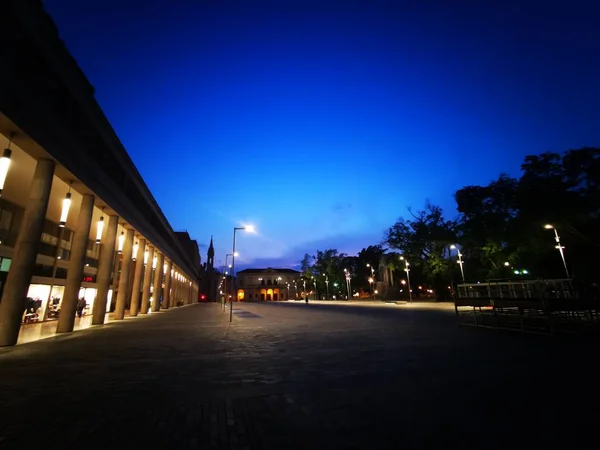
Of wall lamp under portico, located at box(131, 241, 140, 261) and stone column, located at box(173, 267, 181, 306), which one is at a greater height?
wall lamp under portico, located at box(131, 241, 140, 261)

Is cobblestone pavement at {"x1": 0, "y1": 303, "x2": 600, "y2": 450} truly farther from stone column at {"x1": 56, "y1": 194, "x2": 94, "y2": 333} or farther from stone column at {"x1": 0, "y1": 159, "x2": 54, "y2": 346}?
stone column at {"x1": 56, "y1": 194, "x2": 94, "y2": 333}

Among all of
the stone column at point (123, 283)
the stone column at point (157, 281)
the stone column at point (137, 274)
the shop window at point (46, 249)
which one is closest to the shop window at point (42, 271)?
the shop window at point (46, 249)

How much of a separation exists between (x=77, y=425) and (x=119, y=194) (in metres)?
20.4

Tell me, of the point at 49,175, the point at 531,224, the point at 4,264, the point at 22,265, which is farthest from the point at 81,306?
the point at 531,224

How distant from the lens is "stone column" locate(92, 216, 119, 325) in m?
19.6

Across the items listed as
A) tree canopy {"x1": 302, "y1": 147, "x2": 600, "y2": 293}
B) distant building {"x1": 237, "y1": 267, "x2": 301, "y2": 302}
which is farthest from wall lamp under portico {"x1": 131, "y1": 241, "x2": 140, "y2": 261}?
distant building {"x1": 237, "y1": 267, "x2": 301, "y2": 302}

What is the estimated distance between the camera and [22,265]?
11461 millimetres

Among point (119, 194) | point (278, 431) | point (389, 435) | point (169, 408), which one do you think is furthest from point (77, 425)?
point (119, 194)

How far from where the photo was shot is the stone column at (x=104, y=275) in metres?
19.6

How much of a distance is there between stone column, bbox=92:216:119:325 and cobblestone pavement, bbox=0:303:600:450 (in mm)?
11431

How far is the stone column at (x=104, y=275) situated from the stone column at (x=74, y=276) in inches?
152

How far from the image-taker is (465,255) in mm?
52406

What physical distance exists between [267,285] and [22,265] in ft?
427

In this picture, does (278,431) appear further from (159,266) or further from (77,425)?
(159,266)
